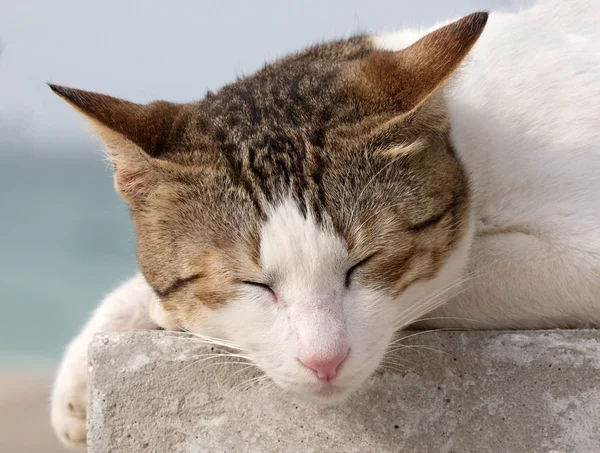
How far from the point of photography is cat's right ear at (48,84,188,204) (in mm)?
1690

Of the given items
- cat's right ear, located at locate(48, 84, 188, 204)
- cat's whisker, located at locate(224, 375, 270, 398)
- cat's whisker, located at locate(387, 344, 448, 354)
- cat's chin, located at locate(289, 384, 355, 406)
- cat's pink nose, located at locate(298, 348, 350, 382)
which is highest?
cat's right ear, located at locate(48, 84, 188, 204)

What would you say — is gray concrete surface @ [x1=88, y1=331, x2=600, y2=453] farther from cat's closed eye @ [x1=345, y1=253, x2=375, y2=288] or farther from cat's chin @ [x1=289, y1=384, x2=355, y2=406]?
cat's closed eye @ [x1=345, y1=253, x2=375, y2=288]

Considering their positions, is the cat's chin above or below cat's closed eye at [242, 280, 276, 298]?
below

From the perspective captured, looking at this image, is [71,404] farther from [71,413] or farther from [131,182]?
[131,182]

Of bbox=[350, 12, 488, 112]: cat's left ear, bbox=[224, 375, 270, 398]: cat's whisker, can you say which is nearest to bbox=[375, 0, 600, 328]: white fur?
bbox=[350, 12, 488, 112]: cat's left ear

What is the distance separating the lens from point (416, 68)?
1774 millimetres

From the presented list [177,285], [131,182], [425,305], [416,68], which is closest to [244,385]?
[177,285]

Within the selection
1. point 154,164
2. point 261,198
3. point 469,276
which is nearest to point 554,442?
point 469,276

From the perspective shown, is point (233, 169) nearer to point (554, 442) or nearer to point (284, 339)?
point (284, 339)

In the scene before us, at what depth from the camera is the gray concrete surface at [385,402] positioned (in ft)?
5.67

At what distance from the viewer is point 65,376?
2361mm

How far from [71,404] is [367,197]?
1.33m

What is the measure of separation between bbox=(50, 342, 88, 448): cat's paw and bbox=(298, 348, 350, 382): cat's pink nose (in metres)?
1.11

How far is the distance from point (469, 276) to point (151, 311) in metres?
1.01
